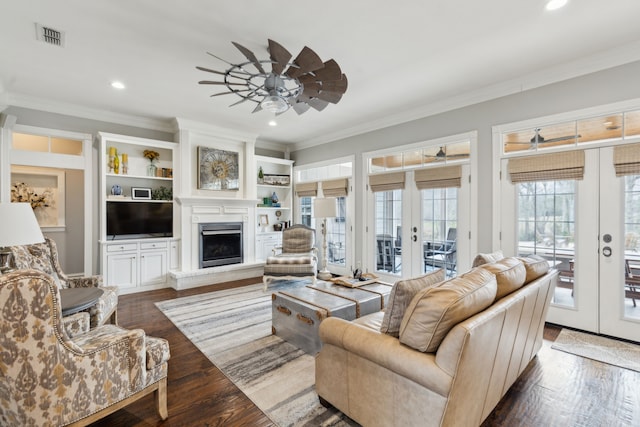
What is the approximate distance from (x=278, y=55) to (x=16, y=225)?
224 centimetres

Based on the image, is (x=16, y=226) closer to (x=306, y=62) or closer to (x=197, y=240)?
(x=306, y=62)

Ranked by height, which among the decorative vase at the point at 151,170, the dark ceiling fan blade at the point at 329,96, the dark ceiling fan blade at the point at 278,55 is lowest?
the decorative vase at the point at 151,170

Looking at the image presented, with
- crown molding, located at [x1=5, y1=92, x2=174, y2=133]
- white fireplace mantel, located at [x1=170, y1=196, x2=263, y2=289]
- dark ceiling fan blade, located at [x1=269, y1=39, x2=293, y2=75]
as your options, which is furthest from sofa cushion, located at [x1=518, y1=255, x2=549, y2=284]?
crown molding, located at [x1=5, y1=92, x2=174, y2=133]

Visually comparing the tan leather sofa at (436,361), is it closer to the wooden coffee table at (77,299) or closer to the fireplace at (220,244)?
the wooden coffee table at (77,299)

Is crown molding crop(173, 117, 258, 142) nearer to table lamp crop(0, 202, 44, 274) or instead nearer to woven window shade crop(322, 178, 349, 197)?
woven window shade crop(322, 178, 349, 197)

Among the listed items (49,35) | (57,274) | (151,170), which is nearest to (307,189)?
(151,170)

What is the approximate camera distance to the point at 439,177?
171 inches

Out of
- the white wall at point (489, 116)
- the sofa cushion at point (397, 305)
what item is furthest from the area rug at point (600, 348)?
the sofa cushion at point (397, 305)

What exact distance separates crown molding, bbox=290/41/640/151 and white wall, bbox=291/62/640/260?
0.18ft

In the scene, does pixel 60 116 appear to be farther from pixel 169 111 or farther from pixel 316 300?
pixel 316 300

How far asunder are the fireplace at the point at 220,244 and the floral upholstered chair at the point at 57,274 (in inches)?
93.7

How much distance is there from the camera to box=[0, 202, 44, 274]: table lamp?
6.74 feet

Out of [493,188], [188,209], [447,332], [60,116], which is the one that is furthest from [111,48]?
[493,188]

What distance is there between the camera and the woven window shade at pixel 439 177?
4198 mm
